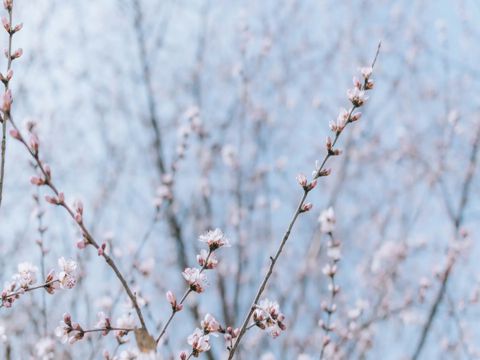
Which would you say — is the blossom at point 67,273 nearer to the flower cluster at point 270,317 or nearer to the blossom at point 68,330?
the blossom at point 68,330

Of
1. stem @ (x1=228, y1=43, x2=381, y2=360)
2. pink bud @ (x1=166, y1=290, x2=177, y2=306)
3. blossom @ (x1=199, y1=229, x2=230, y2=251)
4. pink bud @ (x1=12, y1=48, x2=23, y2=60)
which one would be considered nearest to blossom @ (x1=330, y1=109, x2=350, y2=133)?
stem @ (x1=228, y1=43, x2=381, y2=360)

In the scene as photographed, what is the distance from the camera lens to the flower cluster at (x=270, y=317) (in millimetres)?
1642

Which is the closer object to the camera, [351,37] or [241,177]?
[241,177]

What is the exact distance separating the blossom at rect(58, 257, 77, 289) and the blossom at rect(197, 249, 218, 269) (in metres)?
0.40

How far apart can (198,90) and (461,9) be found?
355 cm

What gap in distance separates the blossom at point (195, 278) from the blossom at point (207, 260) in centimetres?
4

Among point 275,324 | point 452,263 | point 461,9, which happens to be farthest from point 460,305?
point 461,9

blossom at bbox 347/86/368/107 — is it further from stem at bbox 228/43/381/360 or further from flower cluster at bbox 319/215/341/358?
flower cluster at bbox 319/215/341/358

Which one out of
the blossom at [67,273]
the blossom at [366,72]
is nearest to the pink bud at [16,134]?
the blossom at [67,273]

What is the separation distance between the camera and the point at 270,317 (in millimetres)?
1645

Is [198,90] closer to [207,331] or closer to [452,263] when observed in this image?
[452,263]

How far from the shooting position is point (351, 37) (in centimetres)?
739

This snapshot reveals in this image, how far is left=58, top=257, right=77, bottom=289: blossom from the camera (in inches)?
63.9

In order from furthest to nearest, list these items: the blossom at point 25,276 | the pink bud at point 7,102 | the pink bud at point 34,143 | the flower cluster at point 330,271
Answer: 1. the flower cluster at point 330,271
2. the blossom at point 25,276
3. the pink bud at point 34,143
4. the pink bud at point 7,102
